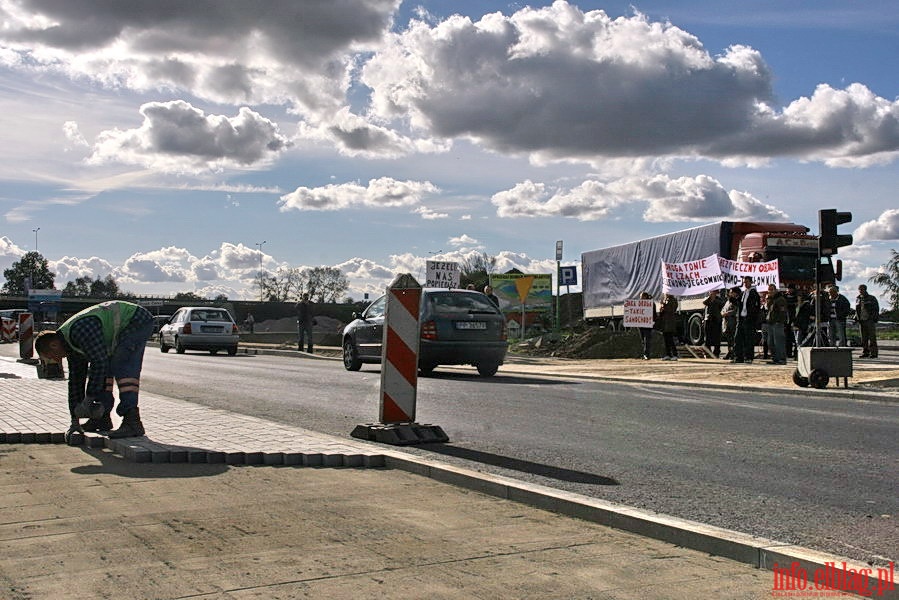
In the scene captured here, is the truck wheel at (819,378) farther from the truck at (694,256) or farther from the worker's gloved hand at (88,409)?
the truck at (694,256)

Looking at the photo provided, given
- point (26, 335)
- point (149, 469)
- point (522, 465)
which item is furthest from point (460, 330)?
point (26, 335)

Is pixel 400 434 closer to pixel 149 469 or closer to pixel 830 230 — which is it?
pixel 149 469

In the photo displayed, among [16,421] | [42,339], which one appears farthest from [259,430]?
[16,421]

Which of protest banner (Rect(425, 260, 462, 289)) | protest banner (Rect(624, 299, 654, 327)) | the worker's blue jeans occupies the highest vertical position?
protest banner (Rect(425, 260, 462, 289))

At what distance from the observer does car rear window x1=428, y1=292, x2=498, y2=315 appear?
56.1ft

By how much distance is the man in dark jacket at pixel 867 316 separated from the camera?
2194 cm

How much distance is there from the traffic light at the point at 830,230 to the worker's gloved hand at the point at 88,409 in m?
12.1

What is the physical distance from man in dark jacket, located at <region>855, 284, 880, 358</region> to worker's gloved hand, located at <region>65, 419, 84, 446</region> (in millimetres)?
18494

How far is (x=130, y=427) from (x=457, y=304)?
9536mm

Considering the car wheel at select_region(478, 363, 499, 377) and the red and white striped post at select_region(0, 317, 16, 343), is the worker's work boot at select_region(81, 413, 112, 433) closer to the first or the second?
the car wheel at select_region(478, 363, 499, 377)

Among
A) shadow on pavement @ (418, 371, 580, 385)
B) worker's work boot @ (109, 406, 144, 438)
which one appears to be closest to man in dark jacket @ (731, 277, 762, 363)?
shadow on pavement @ (418, 371, 580, 385)

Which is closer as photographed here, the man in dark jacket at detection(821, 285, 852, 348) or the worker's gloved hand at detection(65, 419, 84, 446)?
the worker's gloved hand at detection(65, 419, 84, 446)

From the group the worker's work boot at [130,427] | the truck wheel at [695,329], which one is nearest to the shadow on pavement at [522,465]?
the worker's work boot at [130,427]

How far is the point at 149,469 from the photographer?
6957 mm
